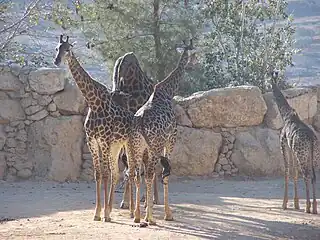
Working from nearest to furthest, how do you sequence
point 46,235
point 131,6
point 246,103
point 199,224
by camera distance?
point 46,235
point 199,224
point 246,103
point 131,6

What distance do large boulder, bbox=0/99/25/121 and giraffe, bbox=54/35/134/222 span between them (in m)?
5.10

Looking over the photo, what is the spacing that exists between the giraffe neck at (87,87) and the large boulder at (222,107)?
553 centimetres

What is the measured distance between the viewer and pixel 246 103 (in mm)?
15086

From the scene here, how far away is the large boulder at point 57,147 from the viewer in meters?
14.1

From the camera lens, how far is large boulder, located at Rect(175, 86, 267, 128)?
15.0 meters

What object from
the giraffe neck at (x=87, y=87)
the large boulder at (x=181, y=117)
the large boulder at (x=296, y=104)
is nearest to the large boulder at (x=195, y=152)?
the large boulder at (x=181, y=117)

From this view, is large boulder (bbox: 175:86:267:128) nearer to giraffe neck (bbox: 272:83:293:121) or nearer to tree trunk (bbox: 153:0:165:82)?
tree trunk (bbox: 153:0:165:82)

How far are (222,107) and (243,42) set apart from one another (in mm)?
4475

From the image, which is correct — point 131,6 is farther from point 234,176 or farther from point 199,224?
point 199,224

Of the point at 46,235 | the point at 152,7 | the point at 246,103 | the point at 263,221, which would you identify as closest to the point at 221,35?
the point at 152,7

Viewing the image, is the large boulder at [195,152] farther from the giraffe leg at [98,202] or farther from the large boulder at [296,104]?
the giraffe leg at [98,202]

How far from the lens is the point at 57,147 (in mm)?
14234

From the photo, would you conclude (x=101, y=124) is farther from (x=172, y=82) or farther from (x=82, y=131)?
(x=82, y=131)

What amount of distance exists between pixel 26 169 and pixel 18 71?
2115 mm
